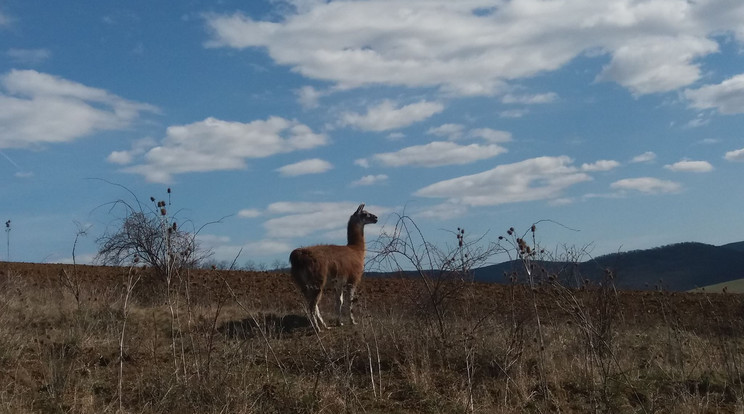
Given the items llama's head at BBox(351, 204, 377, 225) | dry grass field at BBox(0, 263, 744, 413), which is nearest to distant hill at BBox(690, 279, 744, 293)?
dry grass field at BBox(0, 263, 744, 413)

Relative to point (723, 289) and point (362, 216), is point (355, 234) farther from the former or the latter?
point (723, 289)

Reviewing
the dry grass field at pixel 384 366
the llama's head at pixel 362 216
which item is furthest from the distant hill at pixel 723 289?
the llama's head at pixel 362 216

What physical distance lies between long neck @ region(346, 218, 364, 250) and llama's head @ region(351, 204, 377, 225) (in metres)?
0.08

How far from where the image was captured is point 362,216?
56.0 ft

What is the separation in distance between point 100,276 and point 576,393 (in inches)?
690

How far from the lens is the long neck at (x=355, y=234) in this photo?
661 inches

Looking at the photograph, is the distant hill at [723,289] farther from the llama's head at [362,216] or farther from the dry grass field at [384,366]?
the llama's head at [362,216]

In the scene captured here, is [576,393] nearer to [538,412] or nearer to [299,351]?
[538,412]

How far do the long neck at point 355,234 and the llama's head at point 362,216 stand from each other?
0.27 ft

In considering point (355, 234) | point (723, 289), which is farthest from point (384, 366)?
point (355, 234)

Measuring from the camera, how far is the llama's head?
55.8 ft

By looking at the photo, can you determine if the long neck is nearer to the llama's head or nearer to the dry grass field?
the llama's head

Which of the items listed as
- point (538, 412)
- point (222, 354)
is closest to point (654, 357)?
point (538, 412)

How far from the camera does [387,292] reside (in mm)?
21859
